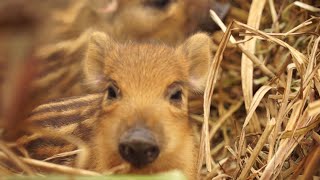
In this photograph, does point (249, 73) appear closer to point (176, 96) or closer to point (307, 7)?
point (307, 7)

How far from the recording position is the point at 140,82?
1688mm

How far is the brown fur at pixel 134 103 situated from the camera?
157 cm

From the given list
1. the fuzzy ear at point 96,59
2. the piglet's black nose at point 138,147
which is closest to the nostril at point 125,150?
the piglet's black nose at point 138,147

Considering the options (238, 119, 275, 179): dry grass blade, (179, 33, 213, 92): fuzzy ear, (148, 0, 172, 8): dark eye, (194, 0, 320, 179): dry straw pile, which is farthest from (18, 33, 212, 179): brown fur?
(148, 0, 172, 8): dark eye

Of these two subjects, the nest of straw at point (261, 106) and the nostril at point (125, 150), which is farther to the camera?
the nest of straw at point (261, 106)

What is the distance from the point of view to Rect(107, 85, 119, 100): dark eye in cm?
174

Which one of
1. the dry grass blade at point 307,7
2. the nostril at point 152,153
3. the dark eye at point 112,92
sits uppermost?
the dry grass blade at point 307,7

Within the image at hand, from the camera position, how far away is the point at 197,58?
7.04ft

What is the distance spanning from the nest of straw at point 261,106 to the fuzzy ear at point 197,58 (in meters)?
0.07

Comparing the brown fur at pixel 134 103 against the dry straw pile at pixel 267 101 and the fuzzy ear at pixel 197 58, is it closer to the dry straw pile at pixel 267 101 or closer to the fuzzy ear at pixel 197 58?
the fuzzy ear at pixel 197 58

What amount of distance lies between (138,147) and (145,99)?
29 centimetres

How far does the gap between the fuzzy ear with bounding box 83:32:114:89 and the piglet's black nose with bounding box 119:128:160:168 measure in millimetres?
667

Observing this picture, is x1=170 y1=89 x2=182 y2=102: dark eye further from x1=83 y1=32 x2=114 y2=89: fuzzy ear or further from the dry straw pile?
x1=83 y1=32 x2=114 y2=89: fuzzy ear

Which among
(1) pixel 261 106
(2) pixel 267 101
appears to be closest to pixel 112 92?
(2) pixel 267 101
